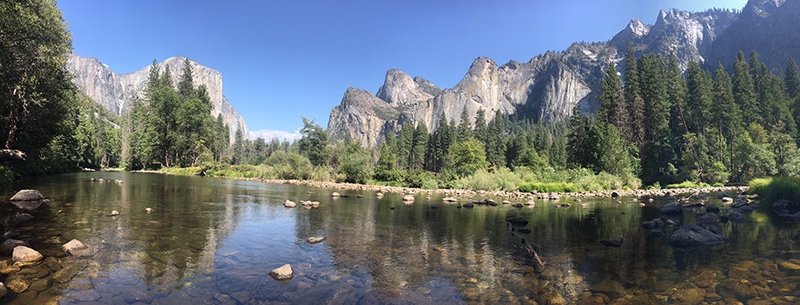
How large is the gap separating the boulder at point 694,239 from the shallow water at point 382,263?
408mm

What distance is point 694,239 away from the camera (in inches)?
457

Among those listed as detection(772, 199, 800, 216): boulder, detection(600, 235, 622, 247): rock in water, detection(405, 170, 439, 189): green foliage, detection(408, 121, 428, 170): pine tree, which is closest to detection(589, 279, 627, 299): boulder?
detection(600, 235, 622, 247): rock in water

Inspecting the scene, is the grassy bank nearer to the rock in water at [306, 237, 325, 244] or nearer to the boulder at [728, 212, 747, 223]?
the boulder at [728, 212, 747, 223]

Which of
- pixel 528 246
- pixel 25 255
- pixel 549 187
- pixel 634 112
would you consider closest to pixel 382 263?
pixel 528 246


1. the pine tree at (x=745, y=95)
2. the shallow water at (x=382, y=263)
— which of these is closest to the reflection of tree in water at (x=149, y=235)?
the shallow water at (x=382, y=263)

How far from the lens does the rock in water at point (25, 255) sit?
7.52m

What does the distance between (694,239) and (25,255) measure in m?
18.0

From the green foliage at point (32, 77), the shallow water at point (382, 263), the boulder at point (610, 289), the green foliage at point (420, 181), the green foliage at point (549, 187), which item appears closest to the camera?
the shallow water at point (382, 263)

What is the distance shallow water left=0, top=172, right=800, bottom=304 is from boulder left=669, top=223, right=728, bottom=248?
408 mm

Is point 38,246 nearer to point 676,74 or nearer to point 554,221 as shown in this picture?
point 554,221

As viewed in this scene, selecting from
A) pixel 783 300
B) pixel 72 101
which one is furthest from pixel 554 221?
pixel 72 101

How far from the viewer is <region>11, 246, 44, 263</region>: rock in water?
7520mm

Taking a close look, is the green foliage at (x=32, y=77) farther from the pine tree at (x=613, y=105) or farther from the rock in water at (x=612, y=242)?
the pine tree at (x=613, y=105)

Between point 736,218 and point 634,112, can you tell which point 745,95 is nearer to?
point 634,112
